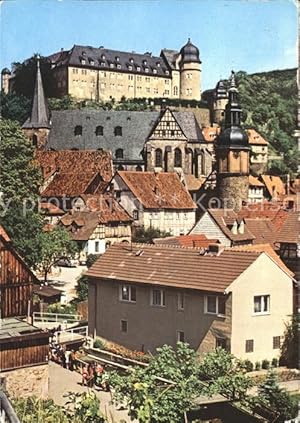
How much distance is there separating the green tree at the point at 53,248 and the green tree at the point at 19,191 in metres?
0.29

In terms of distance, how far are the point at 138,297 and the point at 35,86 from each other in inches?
665

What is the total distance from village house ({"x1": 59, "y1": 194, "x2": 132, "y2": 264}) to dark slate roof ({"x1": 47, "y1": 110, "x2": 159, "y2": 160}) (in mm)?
4915

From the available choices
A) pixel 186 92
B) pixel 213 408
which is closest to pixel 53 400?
pixel 213 408

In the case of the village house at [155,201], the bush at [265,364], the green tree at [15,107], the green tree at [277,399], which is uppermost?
the green tree at [15,107]

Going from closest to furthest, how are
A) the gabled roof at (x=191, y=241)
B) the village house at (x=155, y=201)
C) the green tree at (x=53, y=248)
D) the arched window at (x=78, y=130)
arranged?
1. the gabled roof at (x=191, y=241)
2. the green tree at (x=53, y=248)
3. the village house at (x=155, y=201)
4. the arched window at (x=78, y=130)

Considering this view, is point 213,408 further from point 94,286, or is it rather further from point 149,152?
point 149,152

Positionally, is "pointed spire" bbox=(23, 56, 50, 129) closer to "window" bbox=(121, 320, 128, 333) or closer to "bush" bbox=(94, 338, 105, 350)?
"bush" bbox=(94, 338, 105, 350)

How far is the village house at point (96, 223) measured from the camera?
46.1ft

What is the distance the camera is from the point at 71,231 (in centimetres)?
1410

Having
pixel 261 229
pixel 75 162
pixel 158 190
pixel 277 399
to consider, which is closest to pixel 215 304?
pixel 277 399

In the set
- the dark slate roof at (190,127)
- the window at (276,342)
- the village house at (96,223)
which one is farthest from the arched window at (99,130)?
the window at (276,342)

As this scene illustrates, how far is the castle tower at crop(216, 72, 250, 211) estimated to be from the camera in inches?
658

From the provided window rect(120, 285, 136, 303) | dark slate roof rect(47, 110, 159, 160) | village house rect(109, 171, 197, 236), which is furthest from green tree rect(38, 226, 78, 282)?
dark slate roof rect(47, 110, 159, 160)

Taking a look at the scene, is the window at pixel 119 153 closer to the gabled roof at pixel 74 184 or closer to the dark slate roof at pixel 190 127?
the dark slate roof at pixel 190 127
